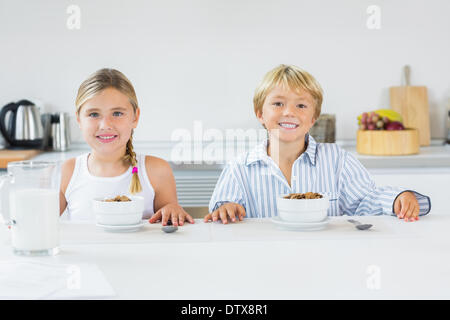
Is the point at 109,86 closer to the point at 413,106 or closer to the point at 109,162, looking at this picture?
the point at 109,162

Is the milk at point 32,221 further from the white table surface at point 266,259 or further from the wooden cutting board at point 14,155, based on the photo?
the wooden cutting board at point 14,155

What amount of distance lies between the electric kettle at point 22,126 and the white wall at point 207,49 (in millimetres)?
221

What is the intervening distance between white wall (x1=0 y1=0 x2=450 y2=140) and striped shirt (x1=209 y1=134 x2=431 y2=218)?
3.92 feet

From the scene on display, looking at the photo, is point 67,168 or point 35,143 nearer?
point 67,168

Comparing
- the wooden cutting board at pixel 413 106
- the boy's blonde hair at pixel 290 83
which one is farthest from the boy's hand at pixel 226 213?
the wooden cutting board at pixel 413 106

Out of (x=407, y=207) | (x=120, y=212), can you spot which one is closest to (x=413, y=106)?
(x=407, y=207)

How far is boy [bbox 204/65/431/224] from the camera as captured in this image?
164cm

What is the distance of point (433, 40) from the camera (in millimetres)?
2881

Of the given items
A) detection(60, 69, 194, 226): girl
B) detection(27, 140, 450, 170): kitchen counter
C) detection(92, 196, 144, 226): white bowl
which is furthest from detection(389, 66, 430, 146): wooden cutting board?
detection(92, 196, 144, 226): white bowl

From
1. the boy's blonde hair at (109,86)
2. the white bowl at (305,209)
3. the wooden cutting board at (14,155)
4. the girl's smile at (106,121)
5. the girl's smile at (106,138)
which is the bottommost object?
the white bowl at (305,209)

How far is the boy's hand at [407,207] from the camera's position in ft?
4.25

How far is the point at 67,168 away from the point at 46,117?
45.4 inches
